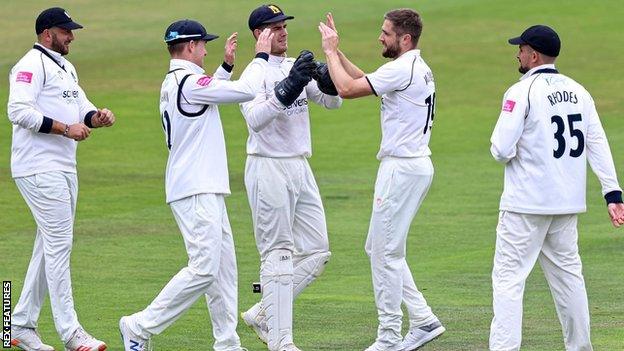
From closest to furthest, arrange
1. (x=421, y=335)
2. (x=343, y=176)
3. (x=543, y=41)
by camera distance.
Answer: (x=543, y=41) < (x=421, y=335) < (x=343, y=176)

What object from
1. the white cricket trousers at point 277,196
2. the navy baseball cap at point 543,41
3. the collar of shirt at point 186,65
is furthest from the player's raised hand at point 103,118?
A: the navy baseball cap at point 543,41

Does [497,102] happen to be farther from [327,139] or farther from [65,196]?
[65,196]

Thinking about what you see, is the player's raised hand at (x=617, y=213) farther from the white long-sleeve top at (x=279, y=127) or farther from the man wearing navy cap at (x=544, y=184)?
the white long-sleeve top at (x=279, y=127)

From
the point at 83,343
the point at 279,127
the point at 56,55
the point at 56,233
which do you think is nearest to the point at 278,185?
the point at 279,127

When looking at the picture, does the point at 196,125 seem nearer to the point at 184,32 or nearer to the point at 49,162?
the point at 184,32

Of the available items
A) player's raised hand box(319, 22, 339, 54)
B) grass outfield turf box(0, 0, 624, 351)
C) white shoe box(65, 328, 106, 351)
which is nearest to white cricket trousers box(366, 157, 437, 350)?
grass outfield turf box(0, 0, 624, 351)

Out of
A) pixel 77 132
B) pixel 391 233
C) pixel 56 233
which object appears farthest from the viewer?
pixel 391 233

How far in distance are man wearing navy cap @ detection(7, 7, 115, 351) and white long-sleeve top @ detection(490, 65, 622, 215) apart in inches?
125

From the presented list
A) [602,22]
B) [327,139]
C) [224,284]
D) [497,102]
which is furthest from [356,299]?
[602,22]

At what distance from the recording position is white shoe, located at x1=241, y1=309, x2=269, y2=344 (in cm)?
1102

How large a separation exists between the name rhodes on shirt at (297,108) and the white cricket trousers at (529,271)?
191 cm

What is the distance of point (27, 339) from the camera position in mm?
10609

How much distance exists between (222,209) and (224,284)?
1.85 ft

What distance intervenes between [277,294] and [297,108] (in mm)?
1445
